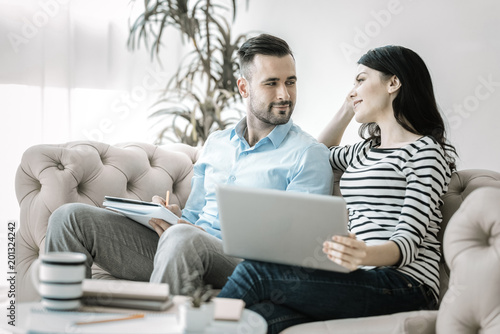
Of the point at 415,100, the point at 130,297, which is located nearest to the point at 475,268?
the point at 415,100

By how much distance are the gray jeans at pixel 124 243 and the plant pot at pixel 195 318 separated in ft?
1.43

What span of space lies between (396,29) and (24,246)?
5.80ft

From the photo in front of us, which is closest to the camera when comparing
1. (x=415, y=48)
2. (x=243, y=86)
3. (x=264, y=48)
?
(x=264, y=48)

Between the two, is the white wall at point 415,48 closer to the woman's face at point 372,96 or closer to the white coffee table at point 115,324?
the woman's face at point 372,96

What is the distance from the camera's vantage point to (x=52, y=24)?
2.96 m

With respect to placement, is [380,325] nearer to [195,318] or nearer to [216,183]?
[195,318]

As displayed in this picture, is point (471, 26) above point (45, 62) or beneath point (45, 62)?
above

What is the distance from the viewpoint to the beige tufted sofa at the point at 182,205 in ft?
3.86

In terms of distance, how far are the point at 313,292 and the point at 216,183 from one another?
0.49 m

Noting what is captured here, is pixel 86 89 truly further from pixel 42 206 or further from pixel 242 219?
pixel 242 219

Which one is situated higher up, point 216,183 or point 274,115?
point 274,115

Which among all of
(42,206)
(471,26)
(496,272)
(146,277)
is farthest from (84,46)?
(496,272)

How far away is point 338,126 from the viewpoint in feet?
6.37

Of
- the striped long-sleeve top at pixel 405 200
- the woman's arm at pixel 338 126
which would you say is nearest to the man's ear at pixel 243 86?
the woman's arm at pixel 338 126
